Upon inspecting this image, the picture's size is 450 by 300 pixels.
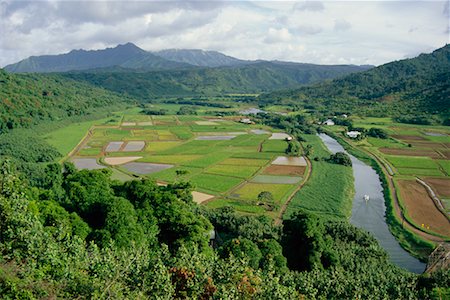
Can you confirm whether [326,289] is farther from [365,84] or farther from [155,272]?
[365,84]

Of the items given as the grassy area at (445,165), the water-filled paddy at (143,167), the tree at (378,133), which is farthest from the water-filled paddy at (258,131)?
the grassy area at (445,165)

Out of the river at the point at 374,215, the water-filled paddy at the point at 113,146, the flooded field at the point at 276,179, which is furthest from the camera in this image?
the water-filled paddy at the point at 113,146

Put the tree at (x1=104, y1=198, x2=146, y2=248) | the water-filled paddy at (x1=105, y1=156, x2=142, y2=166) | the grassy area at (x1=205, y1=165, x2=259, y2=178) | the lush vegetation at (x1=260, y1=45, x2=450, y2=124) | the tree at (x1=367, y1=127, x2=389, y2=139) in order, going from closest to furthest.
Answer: the tree at (x1=104, y1=198, x2=146, y2=248)
the grassy area at (x1=205, y1=165, x2=259, y2=178)
the water-filled paddy at (x1=105, y1=156, x2=142, y2=166)
the tree at (x1=367, y1=127, x2=389, y2=139)
the lush vegetation at (x1=260, y1=45, x2=450, y2=124)

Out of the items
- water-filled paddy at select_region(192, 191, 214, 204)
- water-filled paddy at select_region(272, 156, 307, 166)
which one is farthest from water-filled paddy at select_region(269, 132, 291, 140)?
water-filled paddy at select_region(192, 191, 214, 204)

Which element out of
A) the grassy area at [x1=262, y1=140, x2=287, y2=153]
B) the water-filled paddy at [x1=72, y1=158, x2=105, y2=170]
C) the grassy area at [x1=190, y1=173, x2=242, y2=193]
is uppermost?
the grassy area at [x1=262, y1=140, x2=287, y2=153]

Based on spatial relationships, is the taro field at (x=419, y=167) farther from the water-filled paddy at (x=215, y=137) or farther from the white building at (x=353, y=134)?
the water-filled paddy at (x=215, y=137)

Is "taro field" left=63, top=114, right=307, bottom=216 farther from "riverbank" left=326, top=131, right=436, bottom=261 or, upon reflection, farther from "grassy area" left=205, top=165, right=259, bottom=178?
"riverbank" left=326, top=131, right=436, bottom=261
